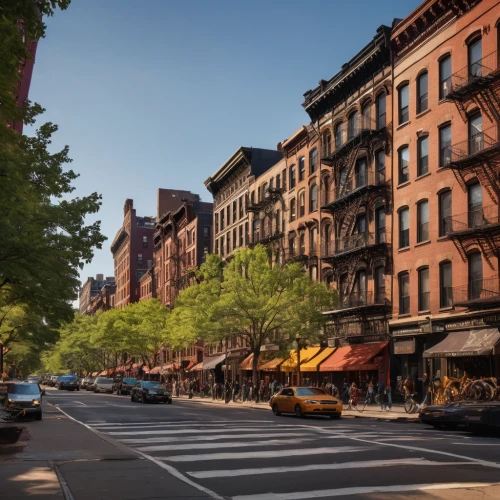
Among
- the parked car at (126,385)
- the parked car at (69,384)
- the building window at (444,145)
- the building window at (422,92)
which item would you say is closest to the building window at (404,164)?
the building window at (422,92)

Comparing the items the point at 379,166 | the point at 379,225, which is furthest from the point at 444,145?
the point at 379,225

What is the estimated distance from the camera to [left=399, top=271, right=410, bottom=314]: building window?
4091cm

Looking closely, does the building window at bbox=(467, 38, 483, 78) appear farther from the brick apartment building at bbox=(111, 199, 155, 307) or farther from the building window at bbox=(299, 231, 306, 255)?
the brick apartment building at bbox=(111, 199, 155, 307)

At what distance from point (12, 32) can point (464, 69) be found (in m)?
31.1

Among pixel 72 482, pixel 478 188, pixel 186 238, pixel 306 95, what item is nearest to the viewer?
pixel 72 482

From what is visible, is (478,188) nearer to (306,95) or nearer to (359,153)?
(359,153)

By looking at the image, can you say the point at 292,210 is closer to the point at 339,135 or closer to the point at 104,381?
the point at 339,135

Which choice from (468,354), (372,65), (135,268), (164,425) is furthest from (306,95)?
(135,268)

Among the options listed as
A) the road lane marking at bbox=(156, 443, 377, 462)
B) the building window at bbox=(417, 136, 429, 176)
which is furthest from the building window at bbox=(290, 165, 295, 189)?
the road lane marking at bbox=(156, 443, 377, 462)

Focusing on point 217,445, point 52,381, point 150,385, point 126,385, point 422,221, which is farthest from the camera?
point 52,381

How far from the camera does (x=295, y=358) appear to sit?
171 feet

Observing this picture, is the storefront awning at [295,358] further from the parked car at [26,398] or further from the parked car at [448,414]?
the parked car at [448,414]

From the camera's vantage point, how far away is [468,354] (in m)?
33.1

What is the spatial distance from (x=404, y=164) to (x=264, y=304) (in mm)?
13219
